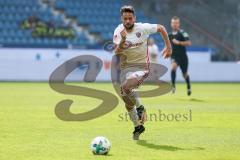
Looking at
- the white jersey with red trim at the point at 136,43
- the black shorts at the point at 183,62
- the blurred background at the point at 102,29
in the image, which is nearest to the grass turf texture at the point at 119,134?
the white jersey with red trim at the point at 136,43

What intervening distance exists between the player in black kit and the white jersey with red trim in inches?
440

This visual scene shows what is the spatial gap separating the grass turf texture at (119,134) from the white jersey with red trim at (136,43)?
139 centimetres

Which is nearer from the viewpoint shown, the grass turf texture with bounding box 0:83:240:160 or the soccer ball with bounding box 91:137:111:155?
the soccer ball with bounding box 91:137:111:155

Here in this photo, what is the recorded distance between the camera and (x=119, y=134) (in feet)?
38.9

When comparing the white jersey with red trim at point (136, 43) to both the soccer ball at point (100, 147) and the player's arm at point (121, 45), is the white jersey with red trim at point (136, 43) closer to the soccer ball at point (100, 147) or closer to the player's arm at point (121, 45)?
the player's arm at point (121, 45)

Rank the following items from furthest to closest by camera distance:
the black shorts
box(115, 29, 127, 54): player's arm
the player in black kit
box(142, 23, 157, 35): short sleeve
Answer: the black shorts < the player in black kit < box(142, 23, 157, 35): short sleeve < box(115, 29, 127, 54): player's arm

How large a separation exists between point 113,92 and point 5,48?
11057mm

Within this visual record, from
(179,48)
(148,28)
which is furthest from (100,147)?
(179,48)

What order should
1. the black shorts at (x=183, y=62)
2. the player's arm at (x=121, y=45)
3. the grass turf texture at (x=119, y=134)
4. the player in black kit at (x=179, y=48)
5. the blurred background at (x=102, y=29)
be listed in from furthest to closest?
the blurred background at (x=102, y=29), the black shorts at (x=183, y=62), the player in black kit at (x=179, y=48), the player's arm at (x=121, y=45), the grass turf texture at (x=119, y=134)

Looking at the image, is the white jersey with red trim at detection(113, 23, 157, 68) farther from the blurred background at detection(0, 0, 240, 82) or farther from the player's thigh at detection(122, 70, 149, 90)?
the blurred background at detection(0, 0, 240, 82)

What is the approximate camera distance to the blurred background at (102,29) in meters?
35.4

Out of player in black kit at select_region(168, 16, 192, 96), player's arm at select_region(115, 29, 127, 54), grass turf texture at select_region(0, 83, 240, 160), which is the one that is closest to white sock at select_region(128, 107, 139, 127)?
grass turf texture at select_region(0, 83, 240, 160)

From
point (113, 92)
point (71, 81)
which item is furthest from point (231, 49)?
point (113, 92)

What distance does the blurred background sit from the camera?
35.4 m
